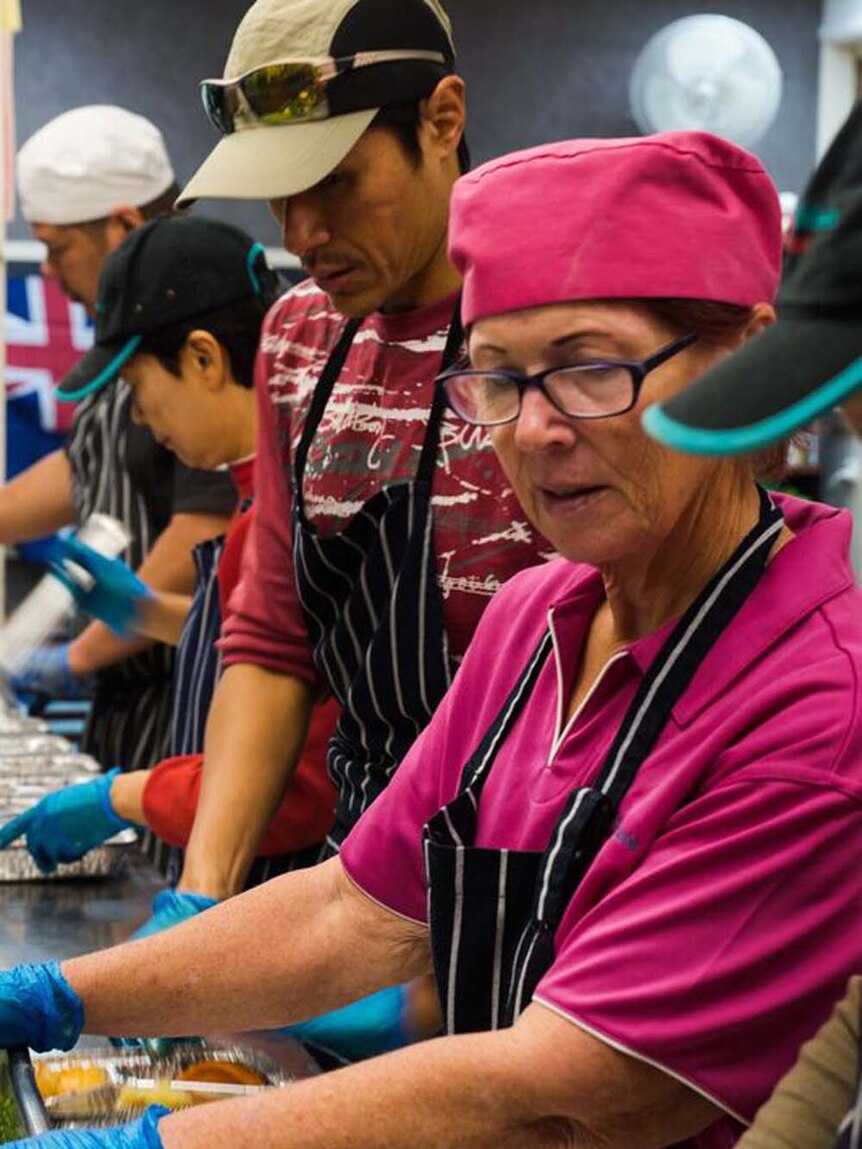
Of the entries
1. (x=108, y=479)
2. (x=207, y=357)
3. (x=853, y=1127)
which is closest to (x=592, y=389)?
(x=853, y=1127)

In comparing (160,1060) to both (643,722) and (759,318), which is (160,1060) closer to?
(643,722)

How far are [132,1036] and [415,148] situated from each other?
3.13 ft

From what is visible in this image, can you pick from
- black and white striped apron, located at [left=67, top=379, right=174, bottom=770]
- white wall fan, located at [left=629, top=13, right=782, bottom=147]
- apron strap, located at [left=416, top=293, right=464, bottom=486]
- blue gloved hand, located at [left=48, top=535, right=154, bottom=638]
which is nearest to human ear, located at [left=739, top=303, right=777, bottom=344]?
apron strap, located at [left=416, top=293, right=464, bottom=486]

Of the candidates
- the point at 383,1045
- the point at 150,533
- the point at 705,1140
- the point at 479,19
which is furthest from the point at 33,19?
the point at 705,1140

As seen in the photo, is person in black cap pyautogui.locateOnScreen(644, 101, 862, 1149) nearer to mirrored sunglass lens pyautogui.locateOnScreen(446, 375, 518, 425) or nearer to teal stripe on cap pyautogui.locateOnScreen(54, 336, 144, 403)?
mirrored sunglass lens pyautogui.locateOnScreen(446, 375, 518, 425)

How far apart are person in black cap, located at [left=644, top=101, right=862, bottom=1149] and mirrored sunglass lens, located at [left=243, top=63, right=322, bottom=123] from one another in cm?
99

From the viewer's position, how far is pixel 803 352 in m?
1.00

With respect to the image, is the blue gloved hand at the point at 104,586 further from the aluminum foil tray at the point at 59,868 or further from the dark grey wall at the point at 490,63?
the dark grey wall at the point at 490,63

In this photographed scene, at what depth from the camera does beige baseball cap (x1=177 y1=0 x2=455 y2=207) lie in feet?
6.35

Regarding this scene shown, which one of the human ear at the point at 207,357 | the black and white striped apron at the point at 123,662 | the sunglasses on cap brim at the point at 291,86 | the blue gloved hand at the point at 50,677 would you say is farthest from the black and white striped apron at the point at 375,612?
the blue gloved hand at the point at 50,677

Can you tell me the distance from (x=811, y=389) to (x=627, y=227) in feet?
1.22

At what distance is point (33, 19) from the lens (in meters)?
6.96

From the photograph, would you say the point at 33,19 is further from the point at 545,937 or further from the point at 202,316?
the point at 545,937

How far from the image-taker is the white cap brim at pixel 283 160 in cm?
192
